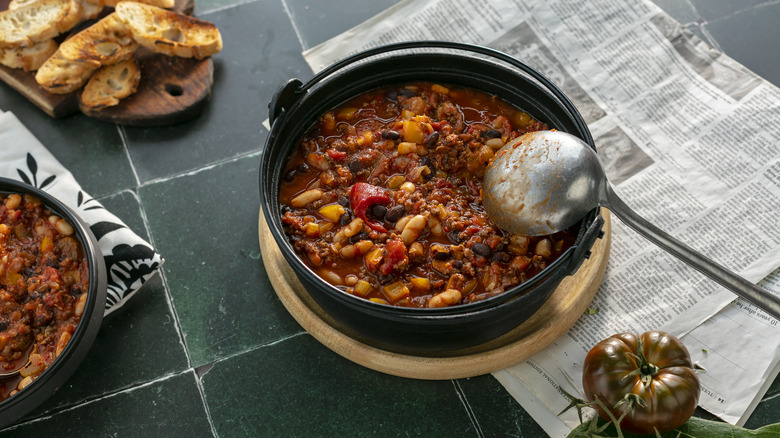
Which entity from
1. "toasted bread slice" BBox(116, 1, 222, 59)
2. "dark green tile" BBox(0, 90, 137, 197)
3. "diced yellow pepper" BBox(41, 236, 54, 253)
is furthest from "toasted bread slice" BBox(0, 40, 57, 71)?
"diced yellow pepper" BBox(41, 236, 54, 253)

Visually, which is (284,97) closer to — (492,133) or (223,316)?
(492,133)

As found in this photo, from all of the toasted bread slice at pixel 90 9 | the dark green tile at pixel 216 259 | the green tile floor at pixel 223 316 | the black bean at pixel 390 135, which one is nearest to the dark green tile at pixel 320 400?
the green tile floor at pixel 223 316

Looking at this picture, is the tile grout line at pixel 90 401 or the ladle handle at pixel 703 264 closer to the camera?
the ladle handle at pixel 703 264

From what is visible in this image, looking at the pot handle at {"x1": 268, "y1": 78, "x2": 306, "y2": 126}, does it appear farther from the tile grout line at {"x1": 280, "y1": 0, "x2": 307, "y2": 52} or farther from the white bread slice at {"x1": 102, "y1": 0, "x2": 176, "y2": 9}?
the white bread slice at {"x1": 102, "y1": 0, "x2": 176, "y2": 9}

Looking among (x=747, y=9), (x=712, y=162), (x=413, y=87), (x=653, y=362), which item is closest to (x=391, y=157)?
(x=413, y=87)

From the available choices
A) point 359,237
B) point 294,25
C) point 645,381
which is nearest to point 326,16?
point 294,25

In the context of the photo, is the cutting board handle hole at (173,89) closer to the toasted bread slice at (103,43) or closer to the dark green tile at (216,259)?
the toasted bread slice at (103,43)

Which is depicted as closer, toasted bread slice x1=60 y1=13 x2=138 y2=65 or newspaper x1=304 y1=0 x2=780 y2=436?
newspaper x1=304 y1=0 x2=780 y2=436
